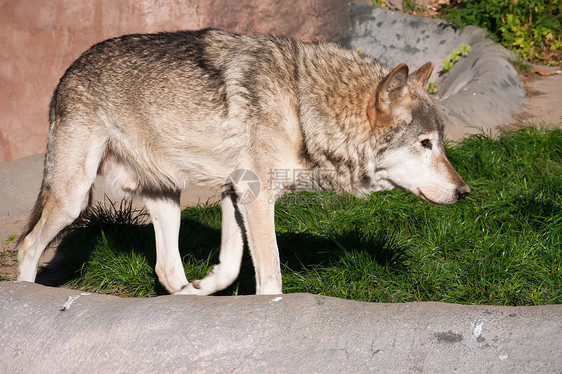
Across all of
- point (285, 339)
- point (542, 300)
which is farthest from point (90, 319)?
point (542, 300)

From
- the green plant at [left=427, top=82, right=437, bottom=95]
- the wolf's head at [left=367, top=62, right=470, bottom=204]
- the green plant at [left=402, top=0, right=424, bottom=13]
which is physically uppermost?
the wolf's head at [left=367, top=62, right=470, bottom=204]

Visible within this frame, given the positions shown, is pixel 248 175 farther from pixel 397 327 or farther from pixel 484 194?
pixel 484 194

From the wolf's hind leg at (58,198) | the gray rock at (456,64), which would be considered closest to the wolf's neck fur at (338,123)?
the wolf's hind leg at (58,198)

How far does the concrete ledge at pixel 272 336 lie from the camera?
2723mm

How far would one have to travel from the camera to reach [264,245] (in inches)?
149

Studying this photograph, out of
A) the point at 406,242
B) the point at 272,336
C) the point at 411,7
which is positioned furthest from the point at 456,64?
the point at 272,336

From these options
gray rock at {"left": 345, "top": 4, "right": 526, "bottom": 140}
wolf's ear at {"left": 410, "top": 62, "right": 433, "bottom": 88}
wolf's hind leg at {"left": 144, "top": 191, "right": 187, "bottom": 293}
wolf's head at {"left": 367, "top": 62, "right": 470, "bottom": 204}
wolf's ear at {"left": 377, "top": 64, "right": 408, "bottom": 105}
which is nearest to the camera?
wolf's ear at {"left": 377, "top": 64, "right": 408, "bottom": 105}

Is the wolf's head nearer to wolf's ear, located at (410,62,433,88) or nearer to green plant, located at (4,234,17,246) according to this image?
wolf's ear, located at (410,62,433,88)

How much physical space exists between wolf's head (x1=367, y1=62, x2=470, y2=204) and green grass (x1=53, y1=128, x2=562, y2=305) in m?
0.58

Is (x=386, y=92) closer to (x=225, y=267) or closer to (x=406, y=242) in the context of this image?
(x=406, y=242)

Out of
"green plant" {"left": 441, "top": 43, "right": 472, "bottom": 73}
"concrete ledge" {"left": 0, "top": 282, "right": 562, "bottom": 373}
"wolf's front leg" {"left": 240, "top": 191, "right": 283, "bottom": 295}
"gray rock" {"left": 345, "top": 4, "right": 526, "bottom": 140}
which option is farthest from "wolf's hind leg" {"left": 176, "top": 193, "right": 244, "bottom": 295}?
"green plant" {"left": 441, "top": 43, "right": 472, "bottom": 73}

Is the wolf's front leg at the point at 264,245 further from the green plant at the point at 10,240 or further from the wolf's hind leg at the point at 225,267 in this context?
the green plant at the point at 10,240

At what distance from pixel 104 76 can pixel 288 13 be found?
15.3ft

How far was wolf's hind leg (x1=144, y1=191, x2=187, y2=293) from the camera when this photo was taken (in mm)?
4445
